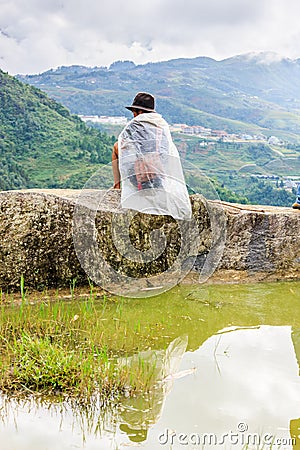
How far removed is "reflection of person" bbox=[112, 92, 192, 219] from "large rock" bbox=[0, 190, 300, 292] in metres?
0.23

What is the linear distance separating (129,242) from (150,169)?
74 centimetres

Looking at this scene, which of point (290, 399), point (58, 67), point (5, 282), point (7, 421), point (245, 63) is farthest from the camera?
point (245, 63)

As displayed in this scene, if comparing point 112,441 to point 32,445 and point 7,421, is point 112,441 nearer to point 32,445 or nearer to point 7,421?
point 32,445

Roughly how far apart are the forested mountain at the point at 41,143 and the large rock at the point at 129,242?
1630 centimetres

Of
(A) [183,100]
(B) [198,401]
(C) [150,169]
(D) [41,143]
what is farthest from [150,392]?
(A) [183,100]

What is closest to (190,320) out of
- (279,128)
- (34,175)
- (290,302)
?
(290,302)

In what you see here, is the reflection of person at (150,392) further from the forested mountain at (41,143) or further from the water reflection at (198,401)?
the forested mountain at (41,143)

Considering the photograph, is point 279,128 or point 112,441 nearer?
point 112,441

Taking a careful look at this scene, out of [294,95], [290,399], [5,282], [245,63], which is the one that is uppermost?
[245,63]

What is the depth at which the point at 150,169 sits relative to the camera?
18.0 ft

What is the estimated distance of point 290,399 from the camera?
3.50 m

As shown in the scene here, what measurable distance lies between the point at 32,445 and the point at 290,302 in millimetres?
3360

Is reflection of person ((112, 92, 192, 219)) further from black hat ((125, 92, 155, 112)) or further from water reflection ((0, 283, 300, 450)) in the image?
water reflection ((0, 283, 300, 450))

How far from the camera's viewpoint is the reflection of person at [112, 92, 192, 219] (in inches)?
216
